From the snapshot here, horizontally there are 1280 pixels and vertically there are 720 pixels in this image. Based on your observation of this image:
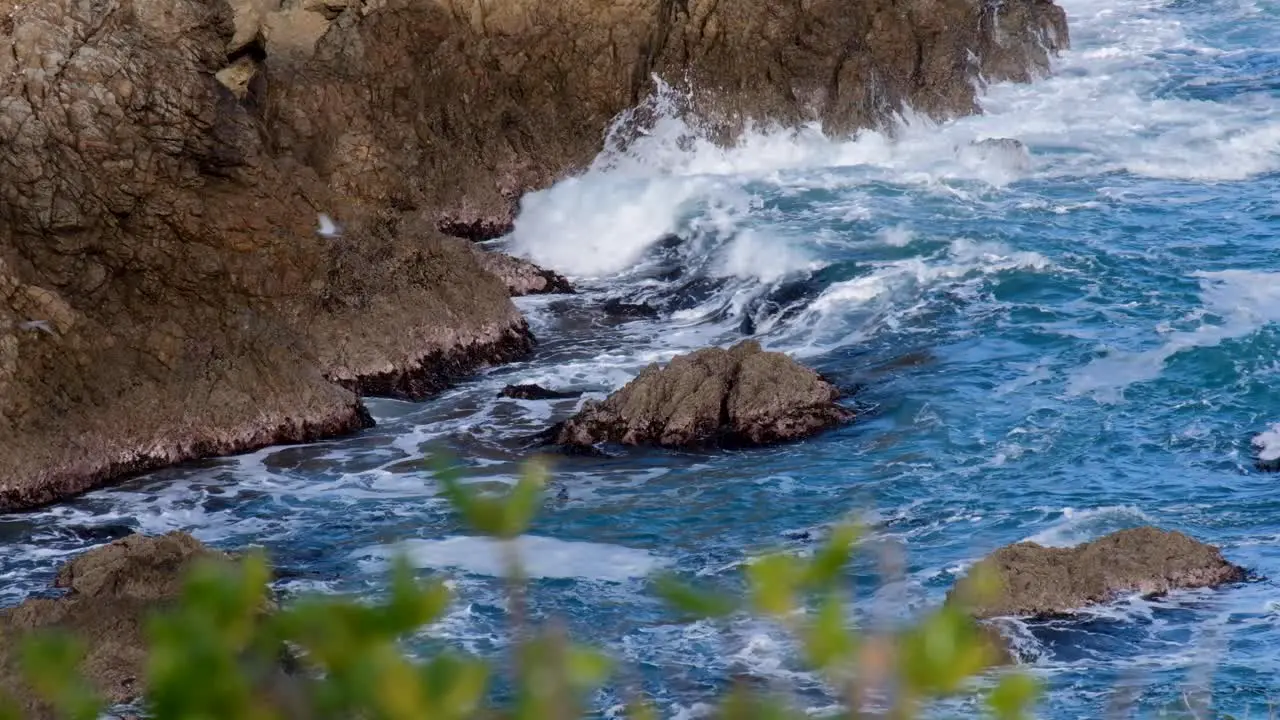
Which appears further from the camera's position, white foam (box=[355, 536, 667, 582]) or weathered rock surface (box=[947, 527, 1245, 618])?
white foam (box=[355, 536, 667, 582])

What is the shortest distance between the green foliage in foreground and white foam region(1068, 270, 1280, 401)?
13.6m

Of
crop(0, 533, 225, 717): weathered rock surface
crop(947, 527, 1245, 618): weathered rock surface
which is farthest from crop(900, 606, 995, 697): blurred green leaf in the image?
crop(947, 527, 1245, 618): weathered rock surface

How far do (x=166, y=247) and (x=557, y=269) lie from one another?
22.6 feet

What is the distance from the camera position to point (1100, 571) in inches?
412

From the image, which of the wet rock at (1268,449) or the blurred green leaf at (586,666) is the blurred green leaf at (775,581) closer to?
the blurred green leaf at (586,666)

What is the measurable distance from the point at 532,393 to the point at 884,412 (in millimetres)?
3210

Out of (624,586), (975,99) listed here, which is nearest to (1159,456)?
(624,586)

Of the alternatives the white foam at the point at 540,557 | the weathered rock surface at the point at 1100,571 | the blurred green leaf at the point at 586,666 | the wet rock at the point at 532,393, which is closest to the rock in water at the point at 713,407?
the wet rock at the point at 532,393

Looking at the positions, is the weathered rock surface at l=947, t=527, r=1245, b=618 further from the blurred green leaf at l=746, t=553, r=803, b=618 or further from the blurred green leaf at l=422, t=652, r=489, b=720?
the blurred green leaf at l=422, t=652, r=489, b=720

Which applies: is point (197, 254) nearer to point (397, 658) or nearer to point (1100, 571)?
point (1100, 571)

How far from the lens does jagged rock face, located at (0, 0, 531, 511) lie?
13812mm

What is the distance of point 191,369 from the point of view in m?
14.5

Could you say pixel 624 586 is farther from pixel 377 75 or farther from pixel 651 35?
pixel 651 35

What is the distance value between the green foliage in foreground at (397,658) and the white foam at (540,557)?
9451mm
